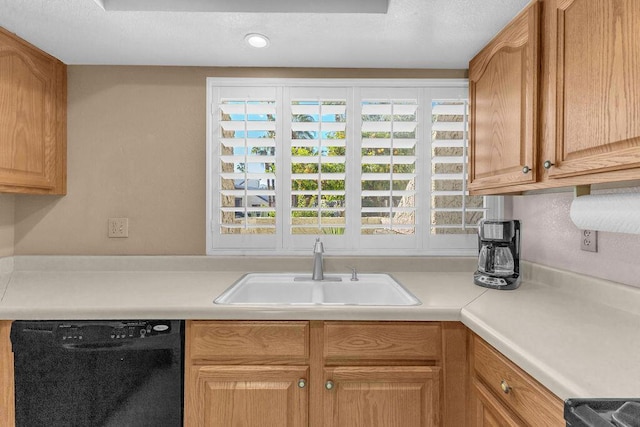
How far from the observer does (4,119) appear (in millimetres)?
1639

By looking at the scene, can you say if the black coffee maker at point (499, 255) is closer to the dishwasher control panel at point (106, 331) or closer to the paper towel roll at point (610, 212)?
the paper towel roll at point (610, 212)

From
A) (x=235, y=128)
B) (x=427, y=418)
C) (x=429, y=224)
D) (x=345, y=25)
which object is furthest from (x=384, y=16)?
(x=427, y=418)

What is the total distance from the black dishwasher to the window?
0.77m

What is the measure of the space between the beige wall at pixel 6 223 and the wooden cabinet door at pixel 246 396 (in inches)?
57.4

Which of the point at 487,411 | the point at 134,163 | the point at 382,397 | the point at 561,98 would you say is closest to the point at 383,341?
the point at 382,397

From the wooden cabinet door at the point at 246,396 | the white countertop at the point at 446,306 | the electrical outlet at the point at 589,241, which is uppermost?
the electrical outlet at the point at 589,241

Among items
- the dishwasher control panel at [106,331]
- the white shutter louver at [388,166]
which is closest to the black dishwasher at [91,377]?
the dishwasher control panel at [106,331]

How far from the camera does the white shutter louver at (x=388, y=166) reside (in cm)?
202

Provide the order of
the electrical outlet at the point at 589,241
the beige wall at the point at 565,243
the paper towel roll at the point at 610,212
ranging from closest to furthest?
the paper towel roll at the point at 610,212 < the beige wall at the point at 565,243 < the electrical outlet at the point at 589,241

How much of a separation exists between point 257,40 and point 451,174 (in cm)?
125

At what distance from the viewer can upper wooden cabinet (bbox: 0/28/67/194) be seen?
164 cm

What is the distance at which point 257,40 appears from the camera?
1.70m

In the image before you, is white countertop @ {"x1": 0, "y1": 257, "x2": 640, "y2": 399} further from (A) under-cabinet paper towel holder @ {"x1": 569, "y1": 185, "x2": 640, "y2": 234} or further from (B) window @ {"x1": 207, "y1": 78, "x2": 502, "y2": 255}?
(A) under-cabinet paper towel holder @ {"x1": 569, "y1": 185, "x2": 640, "y2": 234}

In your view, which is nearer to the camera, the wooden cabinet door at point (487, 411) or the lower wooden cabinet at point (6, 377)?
the wooden cabinet door at point (487, 411)
